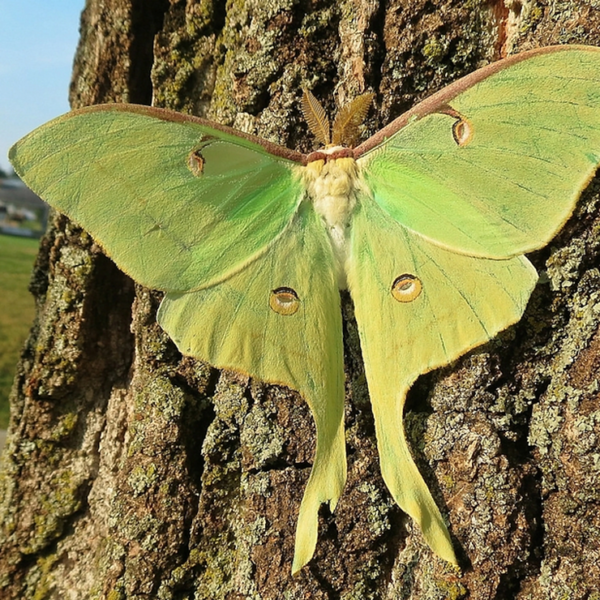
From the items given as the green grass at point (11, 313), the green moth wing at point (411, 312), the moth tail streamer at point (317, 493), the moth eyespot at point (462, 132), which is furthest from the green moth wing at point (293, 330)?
the green grass at point (11, 313)

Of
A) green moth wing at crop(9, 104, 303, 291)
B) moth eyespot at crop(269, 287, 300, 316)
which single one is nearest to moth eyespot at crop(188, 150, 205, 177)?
green moth wing at crop(9, 104, 303, 291)

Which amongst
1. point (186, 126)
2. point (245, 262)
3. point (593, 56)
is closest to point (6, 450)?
point (245, 262)

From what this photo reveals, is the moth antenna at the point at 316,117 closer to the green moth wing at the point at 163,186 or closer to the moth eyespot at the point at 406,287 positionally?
the green moth wing at the point at 163,186

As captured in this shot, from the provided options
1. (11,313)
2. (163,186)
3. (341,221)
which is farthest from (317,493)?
(11,313)

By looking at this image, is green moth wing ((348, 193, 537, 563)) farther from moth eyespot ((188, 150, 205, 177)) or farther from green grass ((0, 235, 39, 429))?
green grass ((0, 235, 39, 429))

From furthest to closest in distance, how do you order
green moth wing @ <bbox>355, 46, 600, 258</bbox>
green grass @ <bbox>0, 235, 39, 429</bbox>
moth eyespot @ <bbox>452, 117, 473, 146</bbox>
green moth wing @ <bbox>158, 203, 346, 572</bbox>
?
green grass @ <bbox>0, 235, 39, 429</bbox>
green moth wing @ <bbox>158, 203, 346, 572</bbox>
moth eyespot @ <bbox>452, 117, 473, 146</bbox>
green moth wing @ <bbox>355, 46, 600, 258</bbox>

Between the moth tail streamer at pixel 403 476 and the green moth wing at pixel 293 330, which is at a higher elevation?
the green moth wing at pixel 293 330
